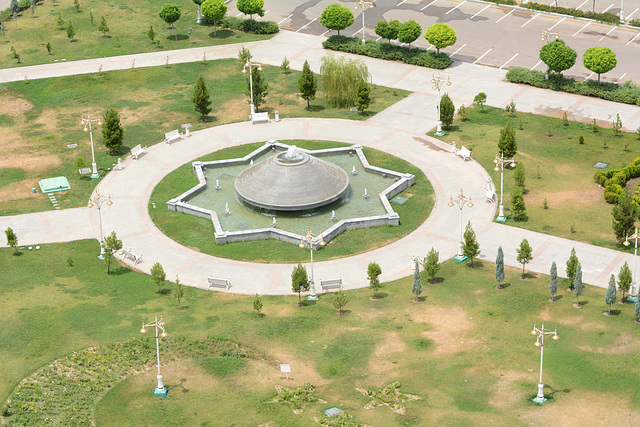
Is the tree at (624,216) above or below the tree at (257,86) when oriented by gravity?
below

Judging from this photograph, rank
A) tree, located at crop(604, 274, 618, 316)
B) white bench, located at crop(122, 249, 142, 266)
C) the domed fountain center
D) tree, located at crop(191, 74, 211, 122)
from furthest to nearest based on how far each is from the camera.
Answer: tree, located at crop(191, 74, 211, 122), the domed fountain center, white bench, located at crop(122, 249, 142, 266), tree, located at crop(604, 274, 618, 316)

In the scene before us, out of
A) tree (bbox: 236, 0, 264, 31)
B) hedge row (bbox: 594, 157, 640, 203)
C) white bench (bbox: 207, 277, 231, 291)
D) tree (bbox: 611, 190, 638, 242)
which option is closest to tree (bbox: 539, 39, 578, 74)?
hedge row (bbox: 594, 157, 640, 203)

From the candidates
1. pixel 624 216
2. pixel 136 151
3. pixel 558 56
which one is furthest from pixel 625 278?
pixel 136 151

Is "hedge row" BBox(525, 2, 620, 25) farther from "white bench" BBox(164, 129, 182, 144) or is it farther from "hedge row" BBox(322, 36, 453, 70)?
"white bench" BBox(164, 129, 182, 144)

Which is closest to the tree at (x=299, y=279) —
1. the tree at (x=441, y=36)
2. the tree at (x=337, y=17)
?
the tree at (x=441, y=36)

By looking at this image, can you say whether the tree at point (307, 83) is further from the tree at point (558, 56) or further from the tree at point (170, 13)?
the tree at point (170, 13)

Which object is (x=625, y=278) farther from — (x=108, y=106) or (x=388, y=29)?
(x=108, y=106)
